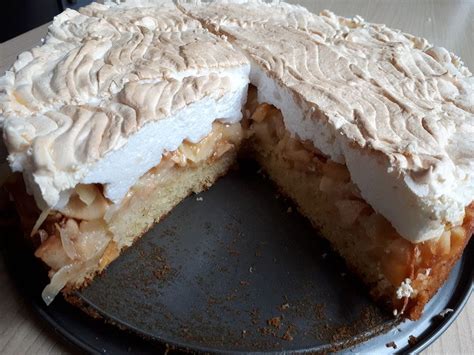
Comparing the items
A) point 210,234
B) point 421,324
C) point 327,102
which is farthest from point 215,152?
point 421,324

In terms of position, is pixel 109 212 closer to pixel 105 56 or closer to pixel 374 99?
pixel 105 56

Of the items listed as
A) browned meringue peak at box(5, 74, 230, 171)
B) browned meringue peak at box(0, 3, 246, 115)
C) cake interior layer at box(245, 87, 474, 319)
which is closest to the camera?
browned meringue peak at box(5, 74, 230, 171)

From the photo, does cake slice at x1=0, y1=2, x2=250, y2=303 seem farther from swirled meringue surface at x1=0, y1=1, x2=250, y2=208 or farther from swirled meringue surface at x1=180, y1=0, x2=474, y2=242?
swirled meringue surface at x1=180, y1=0, x2=474, y2=242

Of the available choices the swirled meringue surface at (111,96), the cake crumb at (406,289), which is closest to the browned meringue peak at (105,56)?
the swirled meringue surface at (111,96)

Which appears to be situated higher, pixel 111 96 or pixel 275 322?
pixel 111 96

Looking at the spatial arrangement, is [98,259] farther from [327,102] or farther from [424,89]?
[424,89]

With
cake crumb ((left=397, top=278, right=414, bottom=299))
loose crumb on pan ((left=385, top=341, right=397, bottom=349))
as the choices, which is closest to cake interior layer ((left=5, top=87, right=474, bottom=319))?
cake crumb ((left=397, top=278, right=414, bottom=299))

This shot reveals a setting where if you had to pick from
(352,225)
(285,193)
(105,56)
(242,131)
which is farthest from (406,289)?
(105,56)
